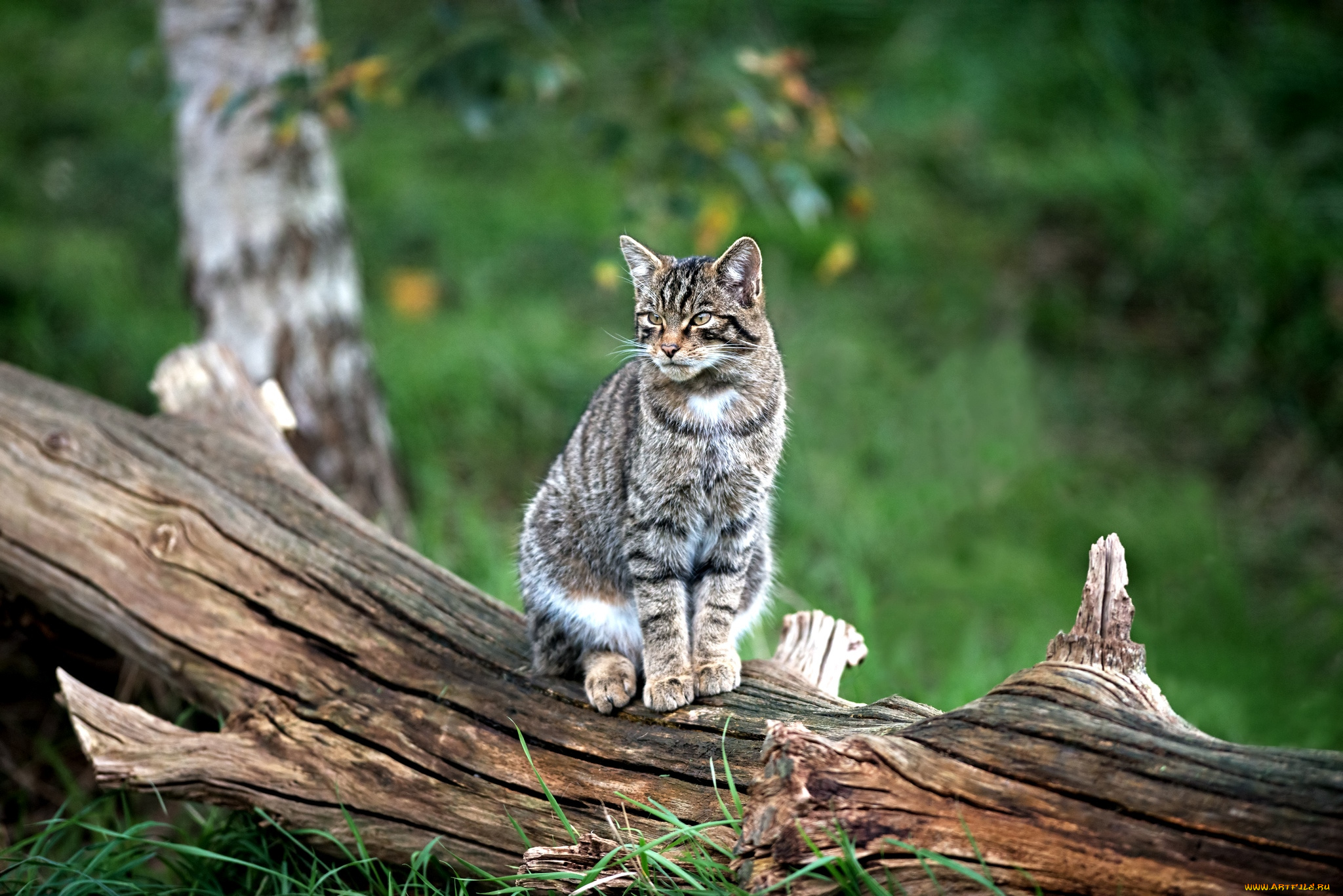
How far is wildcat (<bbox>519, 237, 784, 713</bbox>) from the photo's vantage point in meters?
3.07

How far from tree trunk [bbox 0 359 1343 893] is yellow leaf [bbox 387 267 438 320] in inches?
113

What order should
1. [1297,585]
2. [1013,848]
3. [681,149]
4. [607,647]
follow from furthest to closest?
[1297,585], [681,149], [607,647], [1013,848]

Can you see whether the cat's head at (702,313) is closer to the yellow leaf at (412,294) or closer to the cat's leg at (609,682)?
the cat's leg at (609,682)

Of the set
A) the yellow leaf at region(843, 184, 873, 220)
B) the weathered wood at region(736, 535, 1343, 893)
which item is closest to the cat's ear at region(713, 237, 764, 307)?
the weathered wood at region(736, 535, 1343, 893)

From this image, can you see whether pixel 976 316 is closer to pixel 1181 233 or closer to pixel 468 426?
pixel 1181 233

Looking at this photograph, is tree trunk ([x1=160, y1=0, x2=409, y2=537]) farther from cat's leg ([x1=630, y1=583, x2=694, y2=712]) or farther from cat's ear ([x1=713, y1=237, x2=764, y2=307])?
cat's ear ([x1=713, y1=237, x2=764, y2=307])

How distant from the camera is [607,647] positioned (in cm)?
325

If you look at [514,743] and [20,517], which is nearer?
[514,743]

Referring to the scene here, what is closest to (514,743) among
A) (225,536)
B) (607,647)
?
(607,647)

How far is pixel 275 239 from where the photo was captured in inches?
189

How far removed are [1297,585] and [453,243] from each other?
513 centimetres

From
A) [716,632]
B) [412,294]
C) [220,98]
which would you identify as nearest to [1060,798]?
[716,632]

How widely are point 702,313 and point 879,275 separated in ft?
15.5

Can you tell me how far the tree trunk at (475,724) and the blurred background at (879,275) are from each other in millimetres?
643
